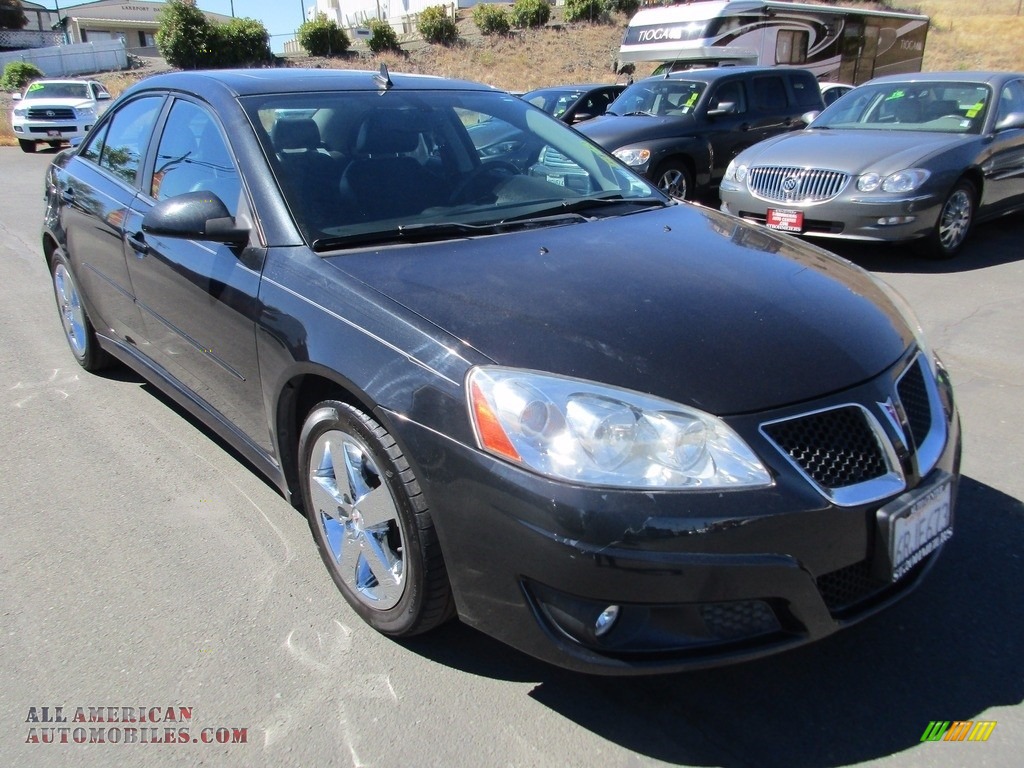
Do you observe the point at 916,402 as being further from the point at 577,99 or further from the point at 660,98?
the point at 577,99

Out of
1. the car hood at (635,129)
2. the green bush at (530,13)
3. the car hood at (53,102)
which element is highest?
the green bush at (530,13)

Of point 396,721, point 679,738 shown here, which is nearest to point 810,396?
point 679,738

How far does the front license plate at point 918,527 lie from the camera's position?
2.11 m

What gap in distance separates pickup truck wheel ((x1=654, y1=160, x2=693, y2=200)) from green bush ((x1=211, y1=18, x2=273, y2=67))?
32.7 m

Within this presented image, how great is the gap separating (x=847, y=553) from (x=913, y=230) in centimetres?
560

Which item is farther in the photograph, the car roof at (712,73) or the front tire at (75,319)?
the car roof at (712,73)

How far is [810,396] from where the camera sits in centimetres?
213

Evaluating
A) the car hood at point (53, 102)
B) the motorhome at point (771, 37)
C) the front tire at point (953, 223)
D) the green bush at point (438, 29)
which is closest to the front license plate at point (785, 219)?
the front tire at point (953, 223)

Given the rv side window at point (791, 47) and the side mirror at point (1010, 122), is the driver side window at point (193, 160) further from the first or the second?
the rv side window at point (791, 47)

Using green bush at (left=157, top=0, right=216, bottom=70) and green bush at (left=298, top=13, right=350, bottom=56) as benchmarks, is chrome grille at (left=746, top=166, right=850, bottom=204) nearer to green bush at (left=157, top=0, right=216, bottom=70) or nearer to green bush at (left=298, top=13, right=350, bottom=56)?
green bush at (left=157, top=0, right=216, bottom=70)

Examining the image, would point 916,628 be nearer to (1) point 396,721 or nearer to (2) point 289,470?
(1) point 396,721

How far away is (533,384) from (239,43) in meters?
40.3

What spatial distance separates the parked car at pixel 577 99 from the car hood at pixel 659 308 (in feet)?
32.8

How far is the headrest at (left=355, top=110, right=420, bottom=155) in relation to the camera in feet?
10.5
